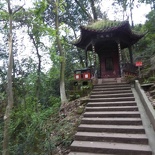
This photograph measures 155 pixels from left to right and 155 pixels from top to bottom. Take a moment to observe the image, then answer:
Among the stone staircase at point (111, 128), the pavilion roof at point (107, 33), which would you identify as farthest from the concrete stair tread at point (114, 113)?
the pavilion roof at point (107, 33)

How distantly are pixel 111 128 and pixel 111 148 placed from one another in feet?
2.85

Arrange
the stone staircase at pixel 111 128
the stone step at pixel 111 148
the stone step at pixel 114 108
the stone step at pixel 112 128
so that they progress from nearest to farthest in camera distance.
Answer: the stone step at pixel 111 148 → the stone staircase at pixel 111 128 → the stone step at pixel 112 128 → the stone step at pixel 114 108

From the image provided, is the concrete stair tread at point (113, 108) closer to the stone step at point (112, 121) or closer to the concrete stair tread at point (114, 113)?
the concrete stair tread at point (114, 113)

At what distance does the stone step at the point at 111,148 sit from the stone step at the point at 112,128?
55cm

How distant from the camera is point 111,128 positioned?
4.85 m

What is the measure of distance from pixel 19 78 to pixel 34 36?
3.18 metres

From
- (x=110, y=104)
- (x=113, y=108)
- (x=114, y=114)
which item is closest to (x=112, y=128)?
(x=114, y=114)

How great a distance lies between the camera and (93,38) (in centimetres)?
984

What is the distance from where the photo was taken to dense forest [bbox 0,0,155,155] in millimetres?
5090

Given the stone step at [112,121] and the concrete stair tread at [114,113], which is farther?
the concrete stair tread at [114,113]

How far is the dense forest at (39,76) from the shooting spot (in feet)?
16.7

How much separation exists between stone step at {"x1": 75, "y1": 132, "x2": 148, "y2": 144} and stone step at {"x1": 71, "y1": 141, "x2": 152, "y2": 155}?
0.14 metres

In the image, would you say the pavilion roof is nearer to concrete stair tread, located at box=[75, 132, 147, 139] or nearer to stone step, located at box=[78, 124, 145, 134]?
stone step, located at box=[78, 124, 145, 134]

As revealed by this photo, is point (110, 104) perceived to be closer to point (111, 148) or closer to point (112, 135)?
point (112, 135)
